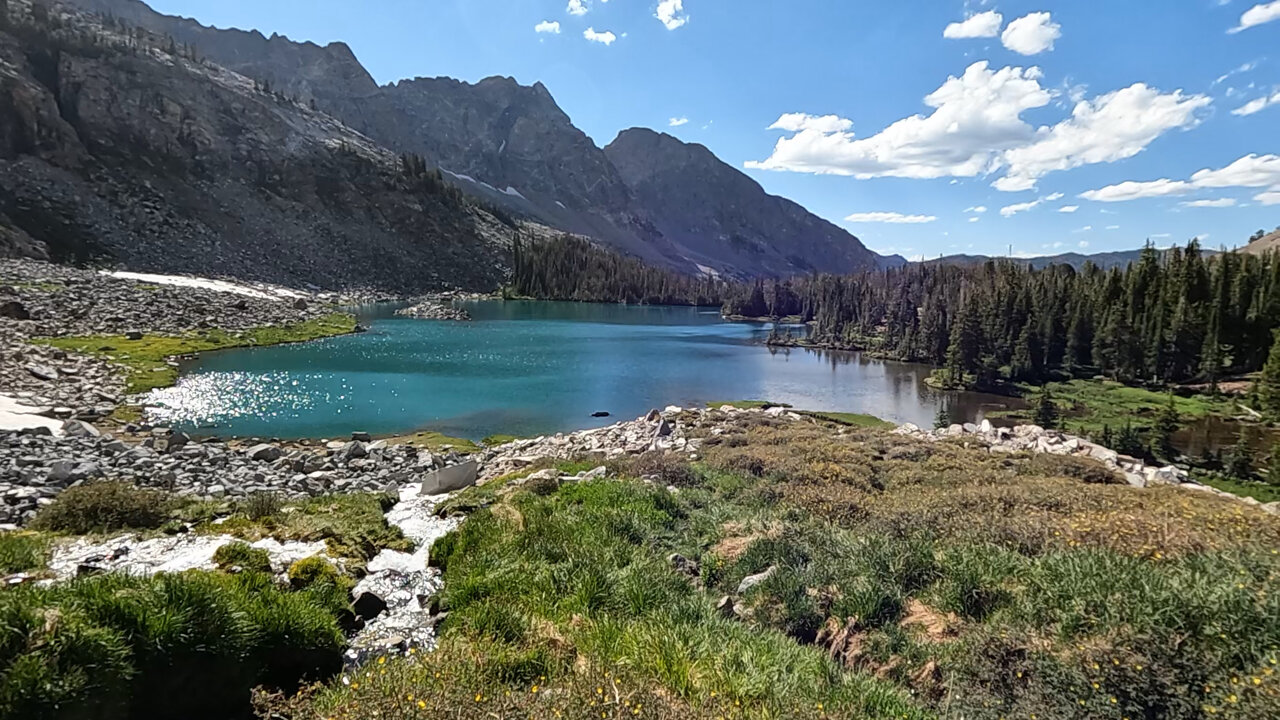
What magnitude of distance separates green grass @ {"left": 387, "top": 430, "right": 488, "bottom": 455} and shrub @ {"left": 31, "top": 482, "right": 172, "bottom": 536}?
55.8 ft

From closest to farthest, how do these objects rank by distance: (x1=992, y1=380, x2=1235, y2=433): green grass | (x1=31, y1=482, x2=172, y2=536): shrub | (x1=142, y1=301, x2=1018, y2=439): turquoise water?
(x1=31, y1=482, x2=172, y2=536): shrub → (x1=142, y1=301, x2=1018, y2=439): turquoise water → (x1=992, y1=380, x2=1235, y2=433): green grass

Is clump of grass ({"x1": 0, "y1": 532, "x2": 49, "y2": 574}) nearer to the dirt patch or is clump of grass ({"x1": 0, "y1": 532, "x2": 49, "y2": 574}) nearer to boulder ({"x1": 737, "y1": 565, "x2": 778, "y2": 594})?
boulder ({"x1": 737, "y1": 565, "x2": 778, "y2": 594})

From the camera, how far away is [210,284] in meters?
101

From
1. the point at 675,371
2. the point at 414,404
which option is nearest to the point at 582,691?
the point at 414,404

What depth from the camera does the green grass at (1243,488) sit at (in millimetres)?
28859

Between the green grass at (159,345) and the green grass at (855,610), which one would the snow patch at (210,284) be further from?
the green grass at (855,610)

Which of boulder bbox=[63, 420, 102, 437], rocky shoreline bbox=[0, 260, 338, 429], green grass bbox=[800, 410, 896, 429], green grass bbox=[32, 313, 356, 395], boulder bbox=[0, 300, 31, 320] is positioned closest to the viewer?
boulder bbox=[63, 420, 102, 437]

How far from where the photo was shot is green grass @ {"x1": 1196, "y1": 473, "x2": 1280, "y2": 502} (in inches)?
1136

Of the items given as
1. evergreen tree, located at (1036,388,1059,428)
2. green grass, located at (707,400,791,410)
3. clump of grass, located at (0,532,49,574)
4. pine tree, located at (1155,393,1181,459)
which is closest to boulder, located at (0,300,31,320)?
green grass, located at (707,400,791,410)

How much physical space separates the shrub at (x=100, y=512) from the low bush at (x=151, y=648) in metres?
6.80

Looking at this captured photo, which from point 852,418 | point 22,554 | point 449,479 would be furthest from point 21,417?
point 852,418

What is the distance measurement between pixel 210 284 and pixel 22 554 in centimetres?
11205

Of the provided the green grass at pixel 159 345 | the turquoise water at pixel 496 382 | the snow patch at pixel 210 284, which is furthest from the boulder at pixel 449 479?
the snow patch at pixel 210 284

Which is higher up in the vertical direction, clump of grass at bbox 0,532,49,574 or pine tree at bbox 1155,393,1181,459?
clump of grass at bbox 0,532,49,574
